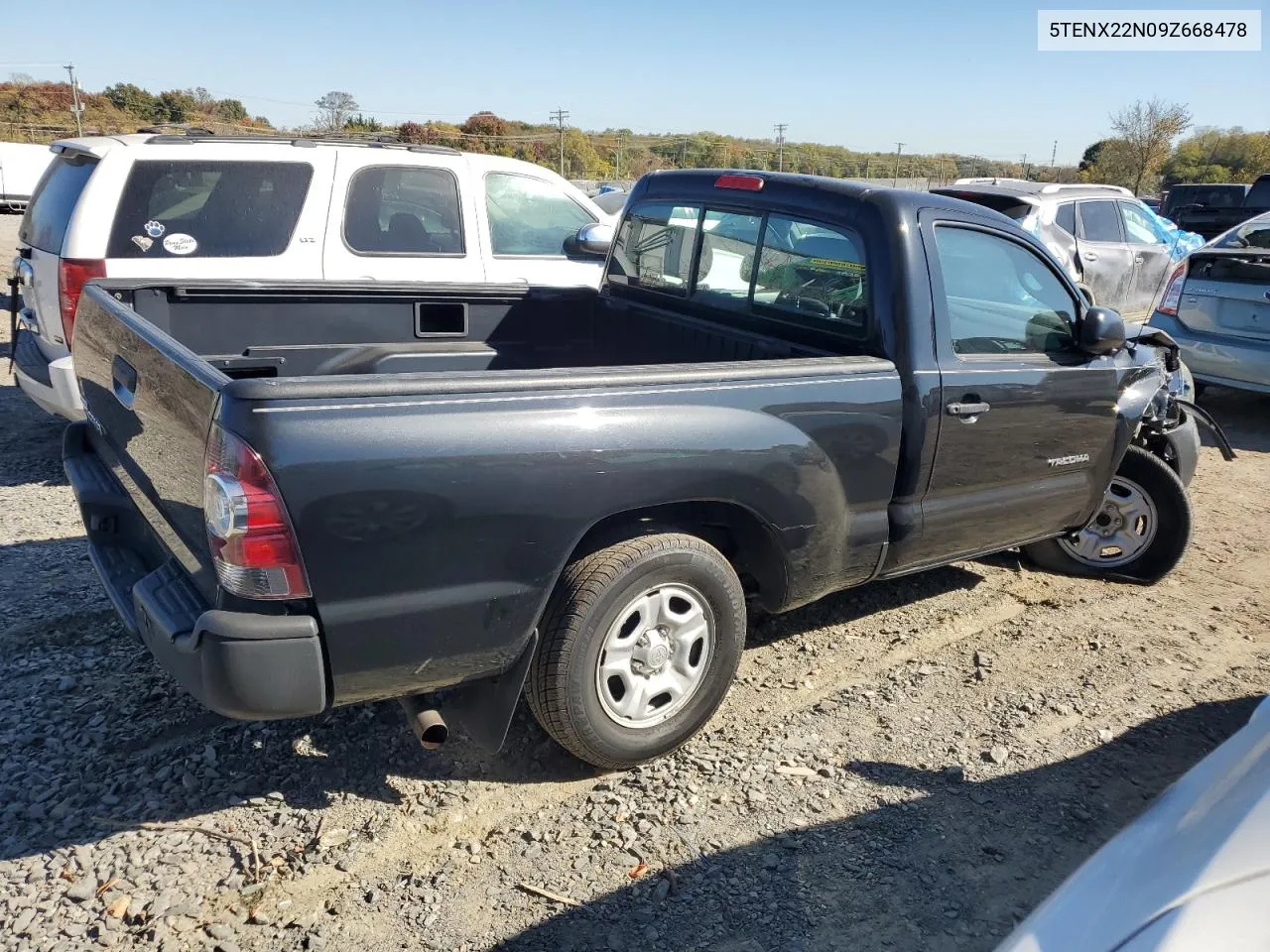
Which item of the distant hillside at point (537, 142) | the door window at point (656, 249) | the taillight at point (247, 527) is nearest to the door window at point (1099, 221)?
the door window at point (656, 249)

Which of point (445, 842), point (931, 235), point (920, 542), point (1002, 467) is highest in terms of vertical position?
point (931, 235)

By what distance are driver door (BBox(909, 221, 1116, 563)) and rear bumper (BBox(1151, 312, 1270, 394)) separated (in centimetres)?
402

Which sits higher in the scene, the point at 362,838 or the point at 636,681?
the point at 636,681

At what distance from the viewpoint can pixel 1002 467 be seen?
3.91 metres

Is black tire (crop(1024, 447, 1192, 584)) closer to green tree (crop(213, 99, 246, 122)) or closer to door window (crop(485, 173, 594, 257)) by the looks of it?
door window (crop(485, 173, 594, 257))

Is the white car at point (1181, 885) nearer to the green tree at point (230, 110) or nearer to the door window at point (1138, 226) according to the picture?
the door window at point (1138, 226)

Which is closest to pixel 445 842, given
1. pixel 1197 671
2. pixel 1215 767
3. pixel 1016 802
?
pixel 1016 802

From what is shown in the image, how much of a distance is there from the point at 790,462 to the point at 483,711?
1.26 meters

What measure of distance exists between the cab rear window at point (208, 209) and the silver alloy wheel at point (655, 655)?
3.89 metres

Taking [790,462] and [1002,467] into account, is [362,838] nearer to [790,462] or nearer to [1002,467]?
[790,462]

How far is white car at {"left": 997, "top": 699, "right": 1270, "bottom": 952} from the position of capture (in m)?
1.45

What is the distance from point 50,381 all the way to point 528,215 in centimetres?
322

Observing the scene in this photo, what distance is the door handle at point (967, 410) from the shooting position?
3.59m

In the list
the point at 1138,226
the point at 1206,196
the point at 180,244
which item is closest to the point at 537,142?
the point at 1206,196
